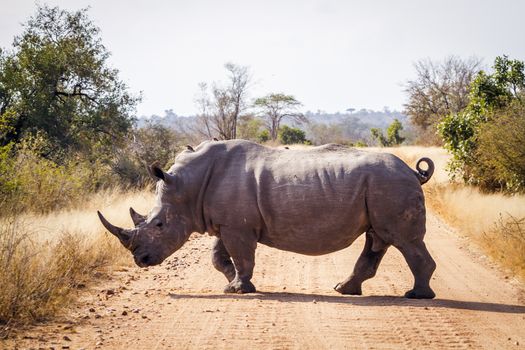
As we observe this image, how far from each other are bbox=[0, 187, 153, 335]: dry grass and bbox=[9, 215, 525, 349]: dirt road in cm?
32

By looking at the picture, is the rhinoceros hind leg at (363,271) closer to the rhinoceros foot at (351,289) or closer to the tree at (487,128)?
the rhinoceros foot at (351,289)

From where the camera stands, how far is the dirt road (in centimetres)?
630

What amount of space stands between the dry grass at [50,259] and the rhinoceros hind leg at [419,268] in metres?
4.19


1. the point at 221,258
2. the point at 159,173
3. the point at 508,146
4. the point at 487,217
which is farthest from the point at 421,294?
the point at 508,146

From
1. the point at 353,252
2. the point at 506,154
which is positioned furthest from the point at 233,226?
the point at 506,154

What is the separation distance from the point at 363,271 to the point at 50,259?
160 inches

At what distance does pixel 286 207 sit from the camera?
8656 mm

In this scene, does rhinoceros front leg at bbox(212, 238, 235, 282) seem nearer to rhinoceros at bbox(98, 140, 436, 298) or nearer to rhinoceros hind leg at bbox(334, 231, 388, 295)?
rhinoceros at bbox(98, 140, 436, 298)

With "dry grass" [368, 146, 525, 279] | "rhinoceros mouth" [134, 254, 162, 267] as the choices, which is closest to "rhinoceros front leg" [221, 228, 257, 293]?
"rhinoceros mouth" [134, 254, 162, 267]

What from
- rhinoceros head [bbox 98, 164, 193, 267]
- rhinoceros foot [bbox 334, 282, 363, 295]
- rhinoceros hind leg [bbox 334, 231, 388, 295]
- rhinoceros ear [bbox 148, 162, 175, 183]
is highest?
rhinoceros ear [bbox 148, 162, 175, 183]

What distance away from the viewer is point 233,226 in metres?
8.77

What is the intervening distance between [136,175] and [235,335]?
16.3 metres

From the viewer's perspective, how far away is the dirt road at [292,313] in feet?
20.7

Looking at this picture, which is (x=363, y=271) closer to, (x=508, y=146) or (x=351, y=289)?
(x=351, y=289)
